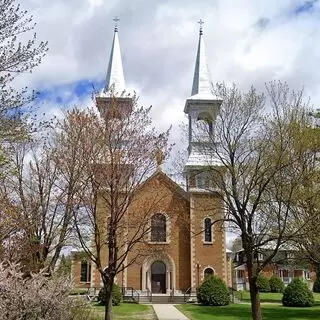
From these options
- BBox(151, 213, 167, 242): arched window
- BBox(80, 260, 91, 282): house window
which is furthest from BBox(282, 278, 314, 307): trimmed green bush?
BBox(80, 260, 91, 282): house window

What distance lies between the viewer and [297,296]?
3341 centimetres

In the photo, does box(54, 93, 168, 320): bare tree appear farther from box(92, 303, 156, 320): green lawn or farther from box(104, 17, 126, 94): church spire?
box(104, 17, 126, 94): church spire

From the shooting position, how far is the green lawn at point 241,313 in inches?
1036

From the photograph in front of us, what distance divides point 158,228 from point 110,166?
52.8 feet

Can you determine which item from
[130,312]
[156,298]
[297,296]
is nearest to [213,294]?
[297,296]

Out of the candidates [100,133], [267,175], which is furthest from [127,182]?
[267,175]

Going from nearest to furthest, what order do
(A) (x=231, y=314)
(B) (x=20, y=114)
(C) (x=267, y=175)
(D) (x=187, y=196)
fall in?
(B) (x=20, y=114)
(C) (x=267, y=175)
(A) (x=231, y=314)
(D) (x=187, y=196)

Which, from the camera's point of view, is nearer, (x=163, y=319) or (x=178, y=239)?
(x=163, y=319)

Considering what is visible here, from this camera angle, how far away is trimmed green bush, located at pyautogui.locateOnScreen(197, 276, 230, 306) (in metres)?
33.1

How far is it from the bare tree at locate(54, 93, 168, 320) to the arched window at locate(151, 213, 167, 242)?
3484 mm

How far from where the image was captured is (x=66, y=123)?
20.7 meters

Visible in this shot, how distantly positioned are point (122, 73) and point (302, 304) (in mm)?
→ 23424

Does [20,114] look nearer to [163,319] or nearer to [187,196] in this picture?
[163,319]

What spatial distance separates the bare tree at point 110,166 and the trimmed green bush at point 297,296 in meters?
17.1
